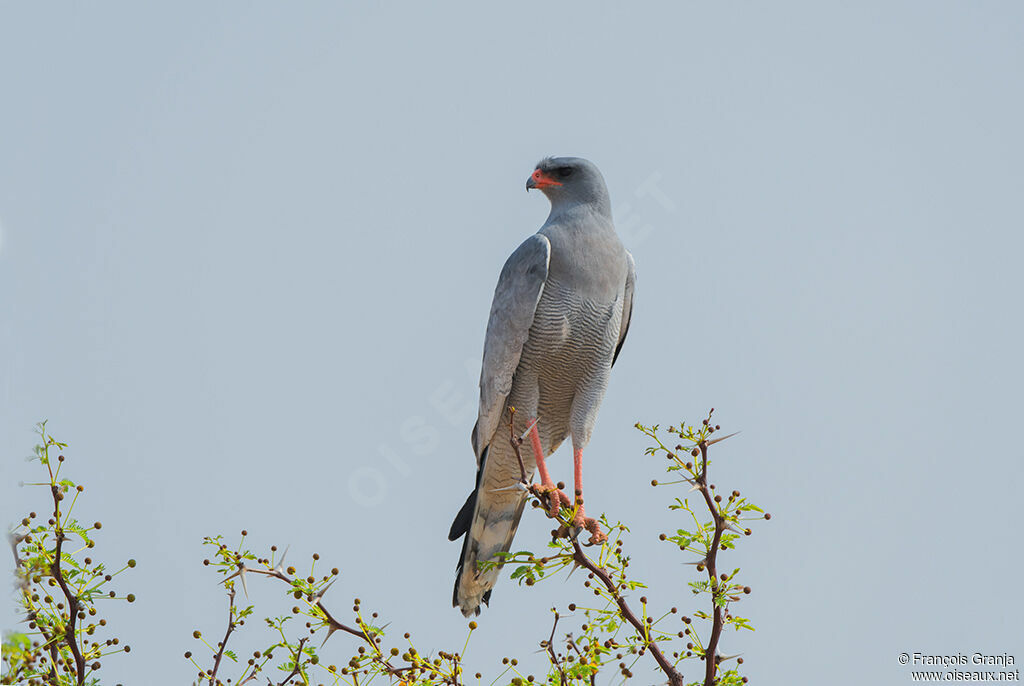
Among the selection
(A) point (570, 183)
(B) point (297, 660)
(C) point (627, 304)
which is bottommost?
(B) point (297, 660)

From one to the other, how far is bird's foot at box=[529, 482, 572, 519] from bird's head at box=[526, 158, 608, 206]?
1836 mm

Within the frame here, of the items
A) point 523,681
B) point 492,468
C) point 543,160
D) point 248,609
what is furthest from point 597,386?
point 248,609

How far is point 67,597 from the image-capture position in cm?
374

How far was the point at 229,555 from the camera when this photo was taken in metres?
3.55

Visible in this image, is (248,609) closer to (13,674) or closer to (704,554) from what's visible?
(13,674)

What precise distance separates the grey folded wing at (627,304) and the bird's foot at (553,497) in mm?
1224

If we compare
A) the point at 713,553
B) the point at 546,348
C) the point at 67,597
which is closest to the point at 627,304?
the point at 546,348

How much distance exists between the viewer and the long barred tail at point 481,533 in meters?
5.58

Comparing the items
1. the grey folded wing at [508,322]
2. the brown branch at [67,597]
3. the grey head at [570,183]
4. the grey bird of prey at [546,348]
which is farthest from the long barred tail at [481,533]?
the brown branch at [67,597]

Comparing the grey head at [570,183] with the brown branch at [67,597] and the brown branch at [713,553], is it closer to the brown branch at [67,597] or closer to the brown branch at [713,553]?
the brown branch at [713,553]

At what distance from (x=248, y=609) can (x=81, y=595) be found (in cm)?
64

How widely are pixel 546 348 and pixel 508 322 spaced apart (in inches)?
10.0

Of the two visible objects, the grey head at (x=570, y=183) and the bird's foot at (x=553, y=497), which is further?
the grey head at (x=570, y=183)

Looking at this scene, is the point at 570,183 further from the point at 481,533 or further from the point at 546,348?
the point at 481,533
